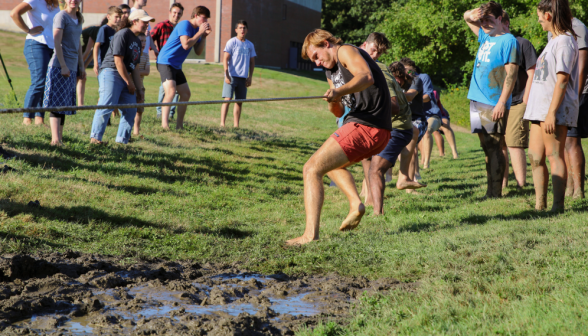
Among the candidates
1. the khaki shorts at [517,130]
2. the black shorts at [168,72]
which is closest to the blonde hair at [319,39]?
the khaki shorts at [517,130]

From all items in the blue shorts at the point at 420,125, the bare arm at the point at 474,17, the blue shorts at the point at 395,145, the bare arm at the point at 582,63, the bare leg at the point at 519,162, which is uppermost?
Answer: the bare arm at the point at 474,17

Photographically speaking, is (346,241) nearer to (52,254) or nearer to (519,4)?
(52,254)

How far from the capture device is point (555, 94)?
5.37m

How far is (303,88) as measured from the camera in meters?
32.2

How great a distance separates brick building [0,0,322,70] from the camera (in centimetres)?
4119

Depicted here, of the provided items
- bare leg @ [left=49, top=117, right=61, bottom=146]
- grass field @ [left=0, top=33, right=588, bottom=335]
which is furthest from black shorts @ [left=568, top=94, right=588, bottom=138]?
bare leg @ [left=49, top=117, right=61, bottom=146]

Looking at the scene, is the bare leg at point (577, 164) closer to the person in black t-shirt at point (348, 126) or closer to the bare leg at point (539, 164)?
the bare leg at point (539, 164)

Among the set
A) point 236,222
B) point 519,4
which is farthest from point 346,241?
point 519,4

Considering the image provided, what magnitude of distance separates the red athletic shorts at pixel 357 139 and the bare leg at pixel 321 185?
0.05 meters

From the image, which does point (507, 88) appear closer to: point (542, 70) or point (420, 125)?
point (542, 70)

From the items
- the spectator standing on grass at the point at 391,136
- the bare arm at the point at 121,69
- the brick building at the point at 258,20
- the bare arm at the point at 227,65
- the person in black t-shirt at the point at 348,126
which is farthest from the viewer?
the brick building at the point at 258,20

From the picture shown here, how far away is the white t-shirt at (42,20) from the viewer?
7.56 m

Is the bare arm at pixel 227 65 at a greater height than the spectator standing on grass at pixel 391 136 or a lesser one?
greater

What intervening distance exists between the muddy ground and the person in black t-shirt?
91 centimetres
